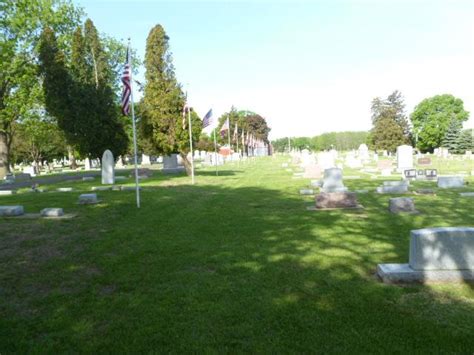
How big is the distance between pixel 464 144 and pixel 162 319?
58.7 m

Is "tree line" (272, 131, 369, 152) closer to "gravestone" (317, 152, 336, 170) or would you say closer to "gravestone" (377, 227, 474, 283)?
"gravestone" (317, 152, 336, 170)

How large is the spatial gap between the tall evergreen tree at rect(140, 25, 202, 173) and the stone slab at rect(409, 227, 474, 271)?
74.9 feet

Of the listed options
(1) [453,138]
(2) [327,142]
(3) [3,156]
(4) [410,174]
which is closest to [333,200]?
(4) [410,174]

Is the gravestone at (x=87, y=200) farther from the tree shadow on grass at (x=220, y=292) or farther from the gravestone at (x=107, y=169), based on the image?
the gravestone at (x=107, y=169)

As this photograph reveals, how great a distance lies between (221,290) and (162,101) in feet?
76.0

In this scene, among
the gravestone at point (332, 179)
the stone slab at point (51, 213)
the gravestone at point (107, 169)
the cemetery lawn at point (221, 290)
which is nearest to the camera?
the cemetery lawn at point (221, 290)

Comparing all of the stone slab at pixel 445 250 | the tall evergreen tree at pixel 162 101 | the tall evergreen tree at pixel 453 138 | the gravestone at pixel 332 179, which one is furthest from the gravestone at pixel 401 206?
the tall evergreen tree at pixel 453 138

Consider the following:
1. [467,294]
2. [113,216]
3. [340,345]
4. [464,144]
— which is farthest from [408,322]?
[464,144]

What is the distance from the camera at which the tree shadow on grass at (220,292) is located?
3.76m

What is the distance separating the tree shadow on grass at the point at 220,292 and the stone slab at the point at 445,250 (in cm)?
37

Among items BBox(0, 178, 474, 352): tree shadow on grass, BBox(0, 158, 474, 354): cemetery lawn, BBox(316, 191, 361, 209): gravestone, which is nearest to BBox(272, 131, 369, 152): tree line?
BBox(316, 191, 361, 209): gravestone

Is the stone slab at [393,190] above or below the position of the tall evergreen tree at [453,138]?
below

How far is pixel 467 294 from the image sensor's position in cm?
477

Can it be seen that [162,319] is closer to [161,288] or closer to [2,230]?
[161,288]
